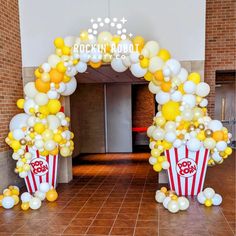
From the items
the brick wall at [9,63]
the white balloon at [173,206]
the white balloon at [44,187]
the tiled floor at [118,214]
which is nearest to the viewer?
the tiled floor at [118,214]

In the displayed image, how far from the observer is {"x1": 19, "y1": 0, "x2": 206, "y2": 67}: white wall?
447 centimetres

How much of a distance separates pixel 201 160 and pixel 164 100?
1.04 m

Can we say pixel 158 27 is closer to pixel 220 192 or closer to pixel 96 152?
pixel 220 192

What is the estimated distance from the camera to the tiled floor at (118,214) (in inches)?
125

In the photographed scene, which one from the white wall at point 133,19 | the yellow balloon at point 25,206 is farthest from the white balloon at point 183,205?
the white wall at point 133,19

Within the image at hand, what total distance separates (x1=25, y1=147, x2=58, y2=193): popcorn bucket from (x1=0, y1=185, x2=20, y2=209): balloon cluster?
0.27 meters

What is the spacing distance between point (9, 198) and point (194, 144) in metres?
2.71

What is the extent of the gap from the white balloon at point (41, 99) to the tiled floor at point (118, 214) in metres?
1.48

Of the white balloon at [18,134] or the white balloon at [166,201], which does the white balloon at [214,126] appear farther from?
the white balloon at [18,134]

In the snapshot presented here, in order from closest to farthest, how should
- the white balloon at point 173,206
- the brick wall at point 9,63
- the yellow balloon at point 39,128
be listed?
the white balloon at point 173,206, the yellow balloon at point 39,128, the brick wall at point 9,63

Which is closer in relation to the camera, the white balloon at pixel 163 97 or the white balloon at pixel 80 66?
the white balloon at pixel 163 97

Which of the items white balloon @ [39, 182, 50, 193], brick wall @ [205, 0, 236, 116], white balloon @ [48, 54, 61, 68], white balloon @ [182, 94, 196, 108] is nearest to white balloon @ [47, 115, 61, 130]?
white balloon @ [48, 54, 61, 68]

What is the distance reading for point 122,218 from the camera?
3521 millimetres

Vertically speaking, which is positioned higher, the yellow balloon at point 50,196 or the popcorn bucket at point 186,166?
the popcorn bucket at point 186,166
